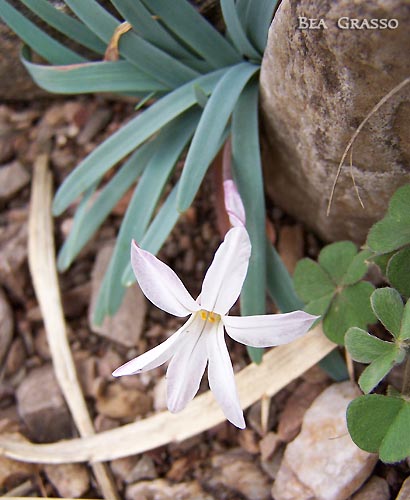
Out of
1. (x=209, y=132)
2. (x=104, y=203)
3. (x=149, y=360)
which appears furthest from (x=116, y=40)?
(x=149, y=360)

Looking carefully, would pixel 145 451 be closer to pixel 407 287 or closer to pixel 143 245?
pixel 143 245

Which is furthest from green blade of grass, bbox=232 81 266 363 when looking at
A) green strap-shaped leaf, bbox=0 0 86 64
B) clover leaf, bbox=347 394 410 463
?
green strap-shaped leaf, bbox=0 0 86 64

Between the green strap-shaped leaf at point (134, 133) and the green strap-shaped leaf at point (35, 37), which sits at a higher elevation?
the green strap-shaped leaf at point (35, 37)

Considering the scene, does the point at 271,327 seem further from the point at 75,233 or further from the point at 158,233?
the point at 75,233

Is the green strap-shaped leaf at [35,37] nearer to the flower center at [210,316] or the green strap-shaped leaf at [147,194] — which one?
the green strap-shaped leaf at [147,194]

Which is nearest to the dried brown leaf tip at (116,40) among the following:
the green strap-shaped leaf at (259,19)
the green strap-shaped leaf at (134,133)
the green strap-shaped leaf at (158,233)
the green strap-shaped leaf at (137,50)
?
the green strap-shaped leaf at (137,50)

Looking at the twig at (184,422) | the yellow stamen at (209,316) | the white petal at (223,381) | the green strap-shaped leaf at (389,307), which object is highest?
the yellow stamen at (209,316)

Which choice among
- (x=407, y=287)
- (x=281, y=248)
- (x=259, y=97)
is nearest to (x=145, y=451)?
(x=281, y=248)
